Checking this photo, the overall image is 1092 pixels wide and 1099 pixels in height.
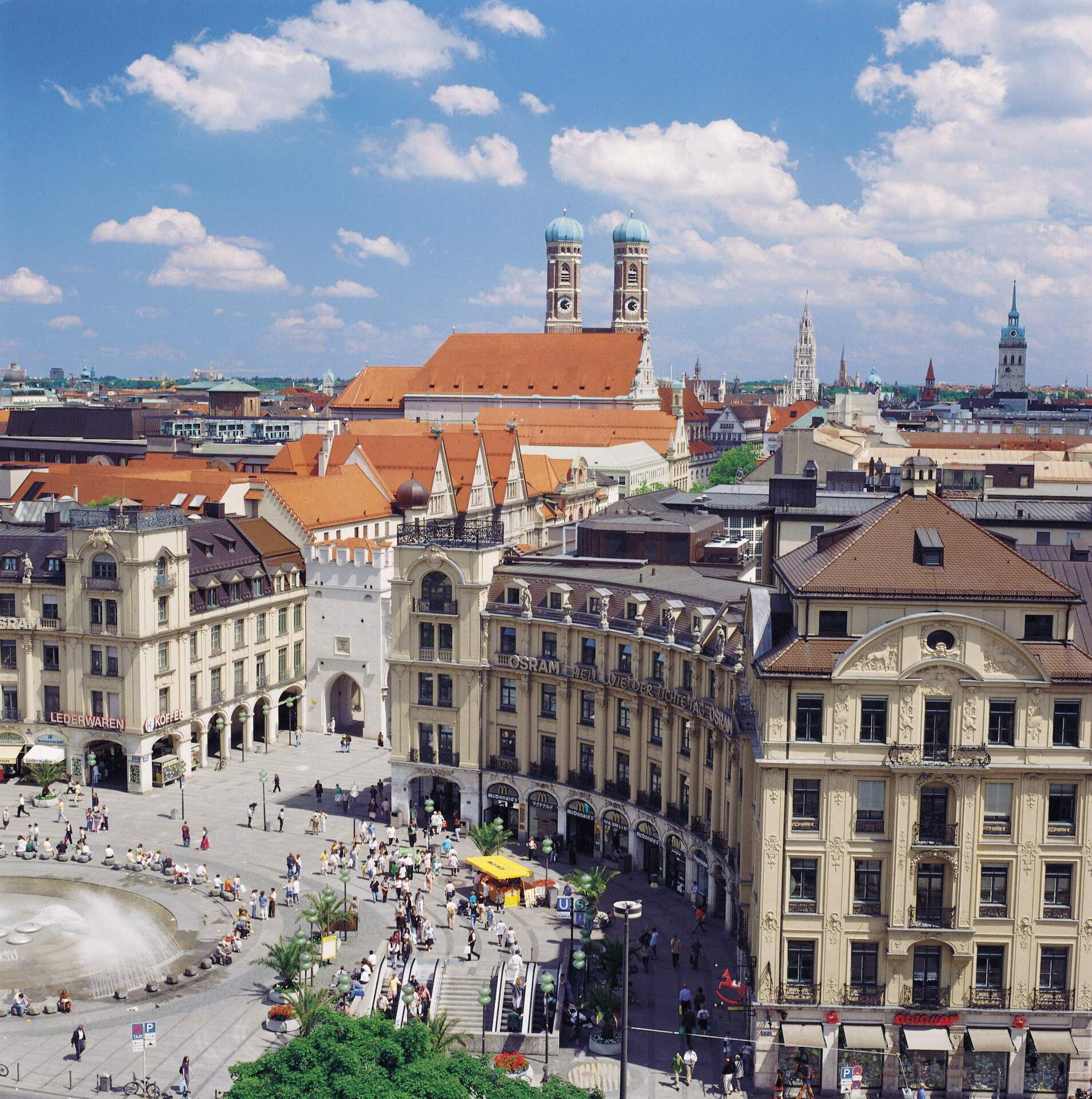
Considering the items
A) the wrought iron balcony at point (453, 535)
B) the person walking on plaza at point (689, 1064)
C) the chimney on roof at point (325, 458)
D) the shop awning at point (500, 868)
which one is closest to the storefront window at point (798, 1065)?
the person walking on plaza at point (689, 1064)

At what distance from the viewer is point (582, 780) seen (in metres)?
82.6

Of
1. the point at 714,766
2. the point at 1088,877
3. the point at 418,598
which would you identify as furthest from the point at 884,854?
the point at 418,598

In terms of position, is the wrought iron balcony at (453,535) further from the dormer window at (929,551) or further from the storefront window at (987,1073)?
the storefront window at (987,1073)

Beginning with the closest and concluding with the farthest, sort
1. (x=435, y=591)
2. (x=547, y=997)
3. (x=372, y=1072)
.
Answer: (x=372, y=1072), (x=547, y=997), (x=435, y=591)

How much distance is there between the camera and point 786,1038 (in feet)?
181

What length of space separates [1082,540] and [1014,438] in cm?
12642

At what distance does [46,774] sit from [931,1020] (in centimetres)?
6056

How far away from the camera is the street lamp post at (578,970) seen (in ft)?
182

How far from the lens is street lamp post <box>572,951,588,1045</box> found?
55.4 meters

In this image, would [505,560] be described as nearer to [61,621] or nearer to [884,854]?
[61,621]

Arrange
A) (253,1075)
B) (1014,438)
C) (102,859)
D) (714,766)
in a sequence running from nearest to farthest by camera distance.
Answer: (253,1075)
(714,766)
(102,859)
(1014,438)

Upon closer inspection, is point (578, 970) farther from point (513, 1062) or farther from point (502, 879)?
point (513, 1062)

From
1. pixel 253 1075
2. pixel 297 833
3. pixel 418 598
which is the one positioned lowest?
pixel 297 833

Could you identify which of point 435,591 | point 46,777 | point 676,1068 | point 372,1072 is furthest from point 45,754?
point 372,1072
